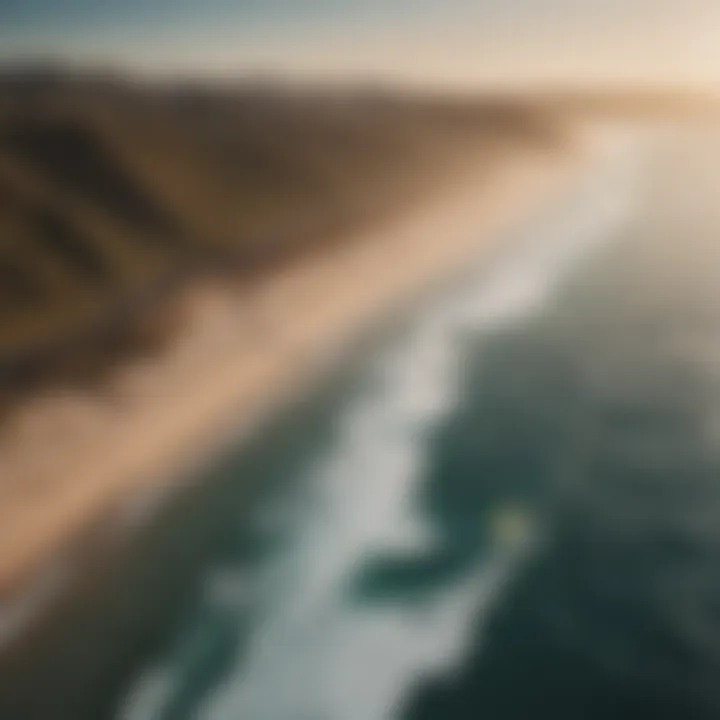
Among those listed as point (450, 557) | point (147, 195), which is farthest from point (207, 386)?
point (147, 195)

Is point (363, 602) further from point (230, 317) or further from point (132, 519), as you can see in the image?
point (230, 317)

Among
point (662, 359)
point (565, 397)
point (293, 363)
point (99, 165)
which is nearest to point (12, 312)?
point (293, 363)

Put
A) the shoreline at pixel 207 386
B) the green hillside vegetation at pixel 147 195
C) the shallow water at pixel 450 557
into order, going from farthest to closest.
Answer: the green hillside vegetation at pixel 147 195, the shoreline at pixel 207 386, the shallow water at pixel 450 557

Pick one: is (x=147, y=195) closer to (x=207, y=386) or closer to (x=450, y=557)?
(x=207, y=386)

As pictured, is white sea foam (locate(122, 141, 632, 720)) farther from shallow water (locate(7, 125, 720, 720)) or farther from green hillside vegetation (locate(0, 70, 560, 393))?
green hillside vegetation (locate(0, 70, 560, 393))

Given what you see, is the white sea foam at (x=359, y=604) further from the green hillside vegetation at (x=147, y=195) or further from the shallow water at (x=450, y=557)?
the green hillside vegetation at (x=147, y=195)

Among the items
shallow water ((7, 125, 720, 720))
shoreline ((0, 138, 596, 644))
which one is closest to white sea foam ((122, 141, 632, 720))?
shallow water ((7, 125, 720, 720))

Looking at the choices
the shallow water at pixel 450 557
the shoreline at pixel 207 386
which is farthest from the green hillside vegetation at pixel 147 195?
the shallow water at pixel 450 557

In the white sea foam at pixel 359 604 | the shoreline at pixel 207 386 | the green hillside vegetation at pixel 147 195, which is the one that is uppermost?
the green hillside vegetation at pixel 147 195
